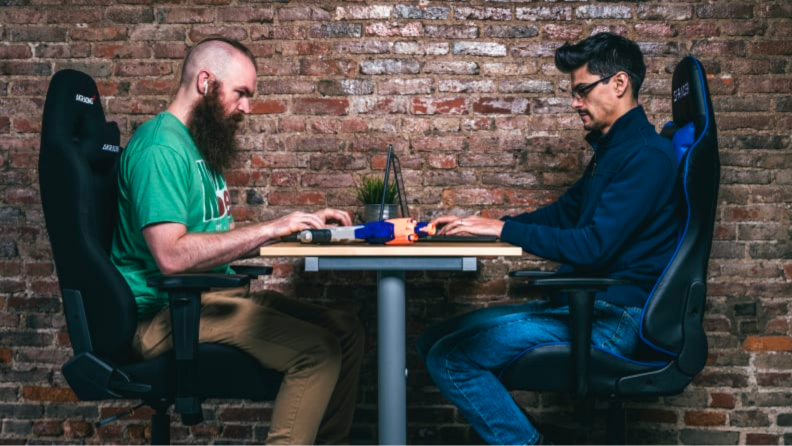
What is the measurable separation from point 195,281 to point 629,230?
1.11 m

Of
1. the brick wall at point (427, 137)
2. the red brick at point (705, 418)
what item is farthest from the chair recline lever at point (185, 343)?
the red brick at point (705, 418)

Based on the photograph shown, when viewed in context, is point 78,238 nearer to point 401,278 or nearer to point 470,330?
point 401,278

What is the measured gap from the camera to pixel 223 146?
2057mm

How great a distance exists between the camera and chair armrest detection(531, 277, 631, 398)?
5.18ft

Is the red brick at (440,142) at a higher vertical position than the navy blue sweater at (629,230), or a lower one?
higher

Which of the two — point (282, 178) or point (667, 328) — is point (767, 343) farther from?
point (282, 178)

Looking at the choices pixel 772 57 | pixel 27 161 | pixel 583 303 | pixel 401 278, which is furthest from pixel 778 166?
pixel 27 161

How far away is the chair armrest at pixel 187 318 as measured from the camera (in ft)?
5.11

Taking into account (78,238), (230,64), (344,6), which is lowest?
(78,238)

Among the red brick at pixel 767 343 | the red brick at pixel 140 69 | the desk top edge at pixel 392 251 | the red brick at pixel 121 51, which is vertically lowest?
the red brick at pixel 767 343

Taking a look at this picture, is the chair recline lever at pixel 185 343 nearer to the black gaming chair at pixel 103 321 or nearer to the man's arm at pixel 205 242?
the black gaming chair at pixel 103 321

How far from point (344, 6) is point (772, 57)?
5.63 feet

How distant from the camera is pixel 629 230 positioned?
1.72 meters

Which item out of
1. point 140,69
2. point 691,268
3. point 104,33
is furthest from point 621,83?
point 104,33
